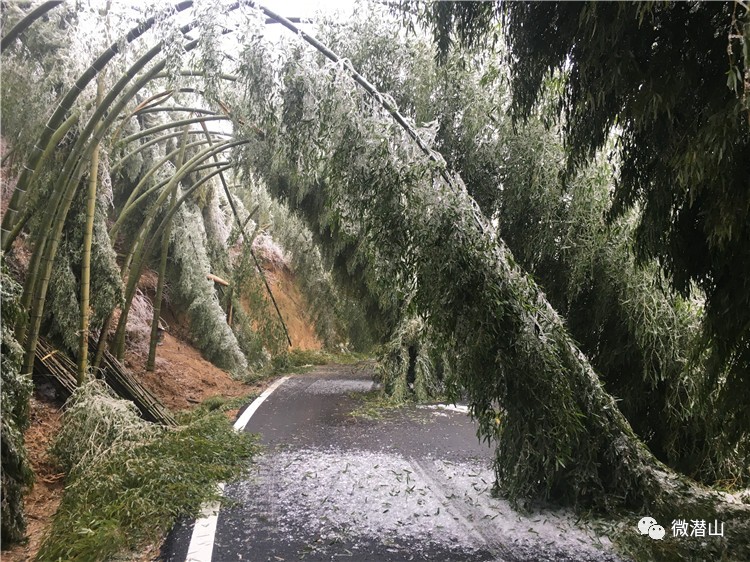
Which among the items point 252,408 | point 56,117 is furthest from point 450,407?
point 56,117

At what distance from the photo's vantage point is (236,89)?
20.1 feet

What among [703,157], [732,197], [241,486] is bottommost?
Answer: [241,486]

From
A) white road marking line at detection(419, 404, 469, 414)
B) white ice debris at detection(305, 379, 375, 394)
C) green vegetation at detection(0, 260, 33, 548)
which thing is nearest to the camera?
green vegetation at detection(0, 260, 33, 548)

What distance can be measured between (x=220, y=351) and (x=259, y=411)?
495cm

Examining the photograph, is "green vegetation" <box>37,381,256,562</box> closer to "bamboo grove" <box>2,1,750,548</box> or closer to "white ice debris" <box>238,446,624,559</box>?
"white ice debris" <box>238,446,624,559</box>

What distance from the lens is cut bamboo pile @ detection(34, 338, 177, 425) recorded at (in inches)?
231

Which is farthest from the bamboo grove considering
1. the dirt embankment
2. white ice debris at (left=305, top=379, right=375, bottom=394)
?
white ice debris at (left=305, top=379, right=375, bottom=394)

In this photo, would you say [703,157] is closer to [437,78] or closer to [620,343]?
[620,343]

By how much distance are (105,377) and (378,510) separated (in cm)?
416

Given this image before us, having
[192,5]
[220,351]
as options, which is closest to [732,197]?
[192,5]

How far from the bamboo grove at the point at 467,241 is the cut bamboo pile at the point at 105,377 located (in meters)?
0.29

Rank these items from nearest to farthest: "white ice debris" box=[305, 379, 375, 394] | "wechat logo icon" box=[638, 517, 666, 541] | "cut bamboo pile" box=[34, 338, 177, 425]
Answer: "wechat logo icon" box=[638, 517, 666, 541], "cut bamboo pile" box=[34, 338, 177, 425], "white ice debris" box=[305, 379, 375, 394]

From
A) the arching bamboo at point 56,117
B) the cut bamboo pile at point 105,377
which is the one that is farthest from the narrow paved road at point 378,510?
the arching bamboo at point 56,117

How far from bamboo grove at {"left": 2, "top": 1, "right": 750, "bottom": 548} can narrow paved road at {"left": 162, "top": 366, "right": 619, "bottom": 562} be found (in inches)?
16.1
